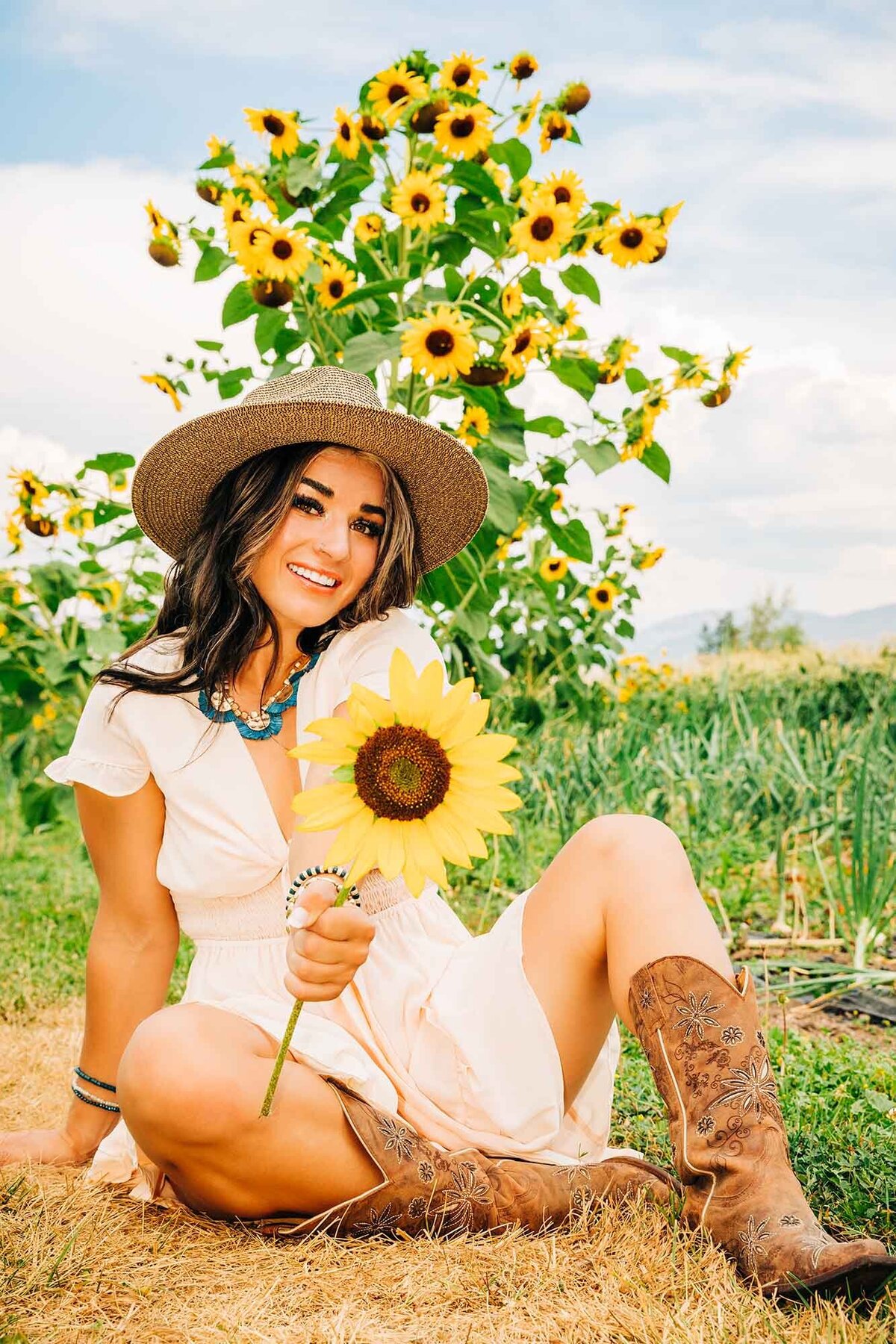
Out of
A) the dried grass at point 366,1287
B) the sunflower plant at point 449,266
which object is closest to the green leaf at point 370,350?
the sunflower plant at point 449,266

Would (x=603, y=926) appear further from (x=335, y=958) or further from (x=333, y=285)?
(x=333, y=285)

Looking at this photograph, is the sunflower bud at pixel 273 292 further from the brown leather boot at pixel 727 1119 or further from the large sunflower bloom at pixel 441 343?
the brown leather boot at pixel 727 1119

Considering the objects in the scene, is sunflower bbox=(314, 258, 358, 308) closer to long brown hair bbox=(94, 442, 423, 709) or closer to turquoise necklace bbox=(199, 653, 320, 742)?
long brown hair bbox=(94, 442, 423, 709)

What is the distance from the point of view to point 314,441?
6.40 ft

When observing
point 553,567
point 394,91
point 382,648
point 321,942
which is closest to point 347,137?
point 394,91

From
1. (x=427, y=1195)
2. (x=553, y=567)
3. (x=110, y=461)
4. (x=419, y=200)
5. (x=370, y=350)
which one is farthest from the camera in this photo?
(x=553, y=567)

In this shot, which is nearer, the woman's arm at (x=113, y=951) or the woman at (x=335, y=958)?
the woman at (x=335, y=958)

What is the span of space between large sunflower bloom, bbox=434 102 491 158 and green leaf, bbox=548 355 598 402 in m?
0.54

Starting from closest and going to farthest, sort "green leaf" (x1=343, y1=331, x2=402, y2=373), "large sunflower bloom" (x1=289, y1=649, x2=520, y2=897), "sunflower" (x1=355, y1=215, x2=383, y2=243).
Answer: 1. "large sunflower bloom" (x1=289, y1=649, x2=520, y2=897)
2. "green leaf" (x1=343, y1=331, x2=402, y2=373)
3. "sunflower" (x1=355, y1=215, x2=383, y2=243)

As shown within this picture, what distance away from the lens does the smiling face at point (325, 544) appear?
1.86m

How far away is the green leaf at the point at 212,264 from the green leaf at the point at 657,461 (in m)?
1.17

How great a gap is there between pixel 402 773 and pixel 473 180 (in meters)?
2.16

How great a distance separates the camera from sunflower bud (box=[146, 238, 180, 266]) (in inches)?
121

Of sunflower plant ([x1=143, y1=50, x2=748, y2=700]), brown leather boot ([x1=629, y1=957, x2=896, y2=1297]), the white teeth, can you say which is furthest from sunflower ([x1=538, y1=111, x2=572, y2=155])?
brown leather boot ([x1=629, y1=957, x2=896, y2=1297])
